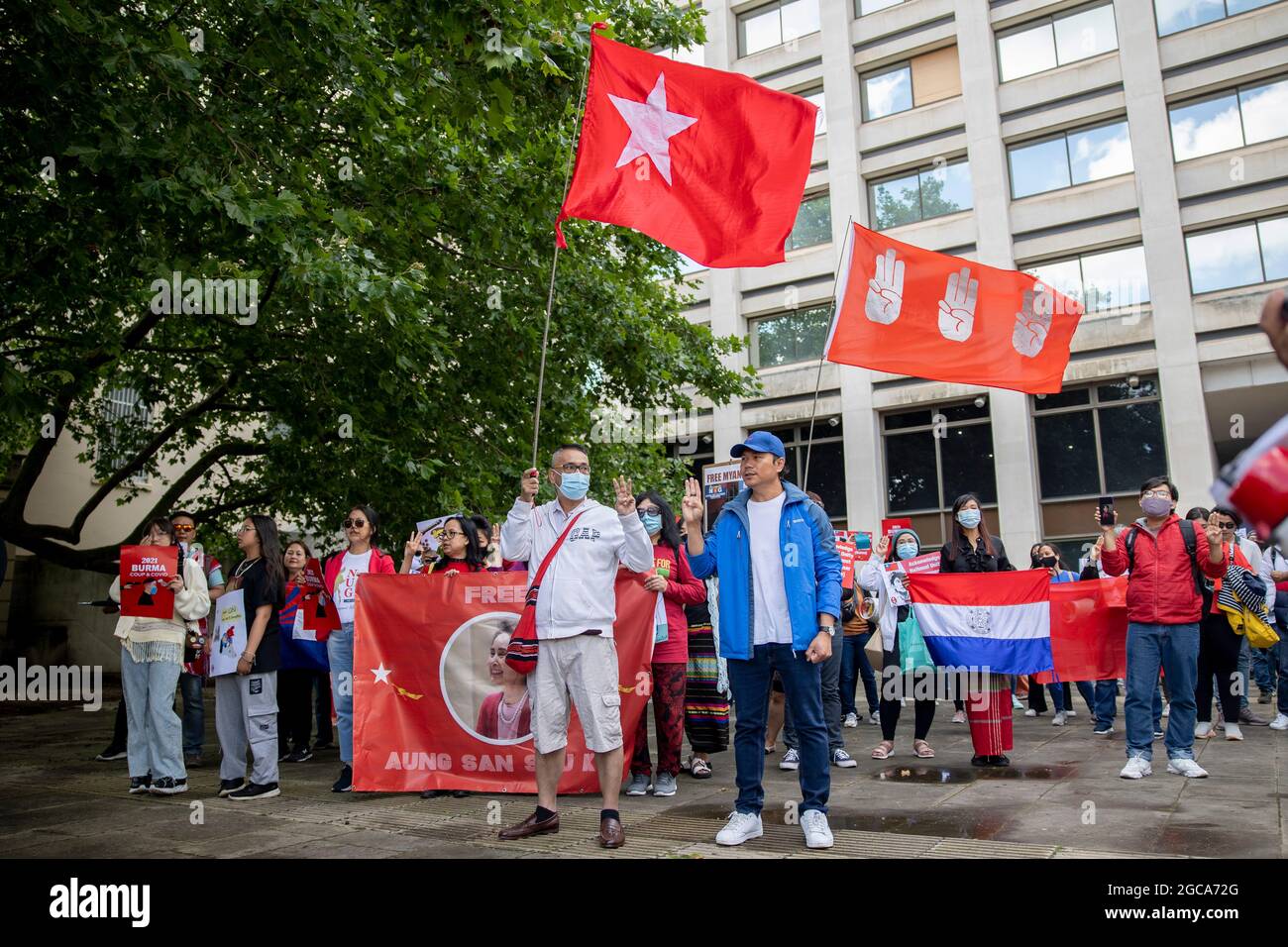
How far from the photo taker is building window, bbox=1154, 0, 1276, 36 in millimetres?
21906

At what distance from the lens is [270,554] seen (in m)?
7.29

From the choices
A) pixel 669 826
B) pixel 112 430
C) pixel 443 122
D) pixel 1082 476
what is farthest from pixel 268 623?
pixel 1082 476

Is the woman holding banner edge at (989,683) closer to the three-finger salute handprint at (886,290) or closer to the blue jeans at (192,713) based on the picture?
the three-finger salute handprint at (886,290)

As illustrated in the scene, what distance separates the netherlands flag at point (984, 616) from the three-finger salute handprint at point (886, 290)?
277cm

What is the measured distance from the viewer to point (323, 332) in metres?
10.9

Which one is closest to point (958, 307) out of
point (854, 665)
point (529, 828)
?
point (854, 665)

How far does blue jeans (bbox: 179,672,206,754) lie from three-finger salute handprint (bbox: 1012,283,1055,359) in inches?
368

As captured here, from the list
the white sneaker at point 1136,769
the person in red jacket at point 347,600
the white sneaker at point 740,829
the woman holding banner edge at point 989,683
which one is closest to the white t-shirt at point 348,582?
the person in red jacket at point 347,600

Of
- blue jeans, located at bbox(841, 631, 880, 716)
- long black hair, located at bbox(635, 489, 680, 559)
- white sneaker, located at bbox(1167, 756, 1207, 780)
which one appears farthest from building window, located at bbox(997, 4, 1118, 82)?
long black hair, located at bbox(635, 489, 680, 559)

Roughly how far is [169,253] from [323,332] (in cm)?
234

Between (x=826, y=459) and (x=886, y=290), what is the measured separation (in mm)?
18043

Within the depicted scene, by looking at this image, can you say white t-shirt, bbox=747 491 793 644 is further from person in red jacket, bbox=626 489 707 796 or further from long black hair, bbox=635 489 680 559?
long black hair, bbox=635 489 680 559

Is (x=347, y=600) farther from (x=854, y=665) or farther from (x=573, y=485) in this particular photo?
(x=854, y=665)

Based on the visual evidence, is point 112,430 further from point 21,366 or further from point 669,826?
point 669,826
